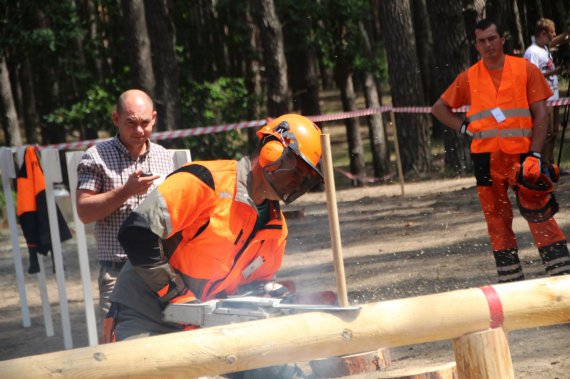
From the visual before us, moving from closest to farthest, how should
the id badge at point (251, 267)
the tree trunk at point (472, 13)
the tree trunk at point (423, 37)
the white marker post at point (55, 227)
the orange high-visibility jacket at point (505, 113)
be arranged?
the id badge at point (251, 267), the orange high-visibility jacket at point (505, 113), the white marker post at point (55, 227), the tree trunk at point (472, 13), the tree trunk at point (423, 37)

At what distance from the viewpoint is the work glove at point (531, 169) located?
21.8 feet

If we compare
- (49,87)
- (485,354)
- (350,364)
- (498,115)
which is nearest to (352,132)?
(49,87)

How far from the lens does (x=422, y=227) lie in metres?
11.8

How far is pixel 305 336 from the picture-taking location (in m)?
3.36

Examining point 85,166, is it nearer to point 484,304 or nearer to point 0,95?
point 484,304

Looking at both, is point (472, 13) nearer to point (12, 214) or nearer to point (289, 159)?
point (12, 214)

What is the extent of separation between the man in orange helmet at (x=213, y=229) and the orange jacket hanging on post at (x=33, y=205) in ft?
11.9

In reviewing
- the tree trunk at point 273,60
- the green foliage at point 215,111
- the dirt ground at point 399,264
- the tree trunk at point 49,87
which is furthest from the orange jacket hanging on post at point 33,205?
the tree trunk at point 49,87

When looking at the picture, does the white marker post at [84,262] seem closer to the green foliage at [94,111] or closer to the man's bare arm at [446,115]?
the man's bare arm at [446,115]

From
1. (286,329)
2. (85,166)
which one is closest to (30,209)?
(85,166)

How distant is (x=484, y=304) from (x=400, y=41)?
14947 millimetres

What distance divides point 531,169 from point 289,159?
3.02 meters

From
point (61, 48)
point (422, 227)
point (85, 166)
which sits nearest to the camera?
point (85, 166)

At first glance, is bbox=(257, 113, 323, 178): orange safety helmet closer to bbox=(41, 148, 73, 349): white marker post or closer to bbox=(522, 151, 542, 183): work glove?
bbox=(522, 151, 542, 183): work glove
